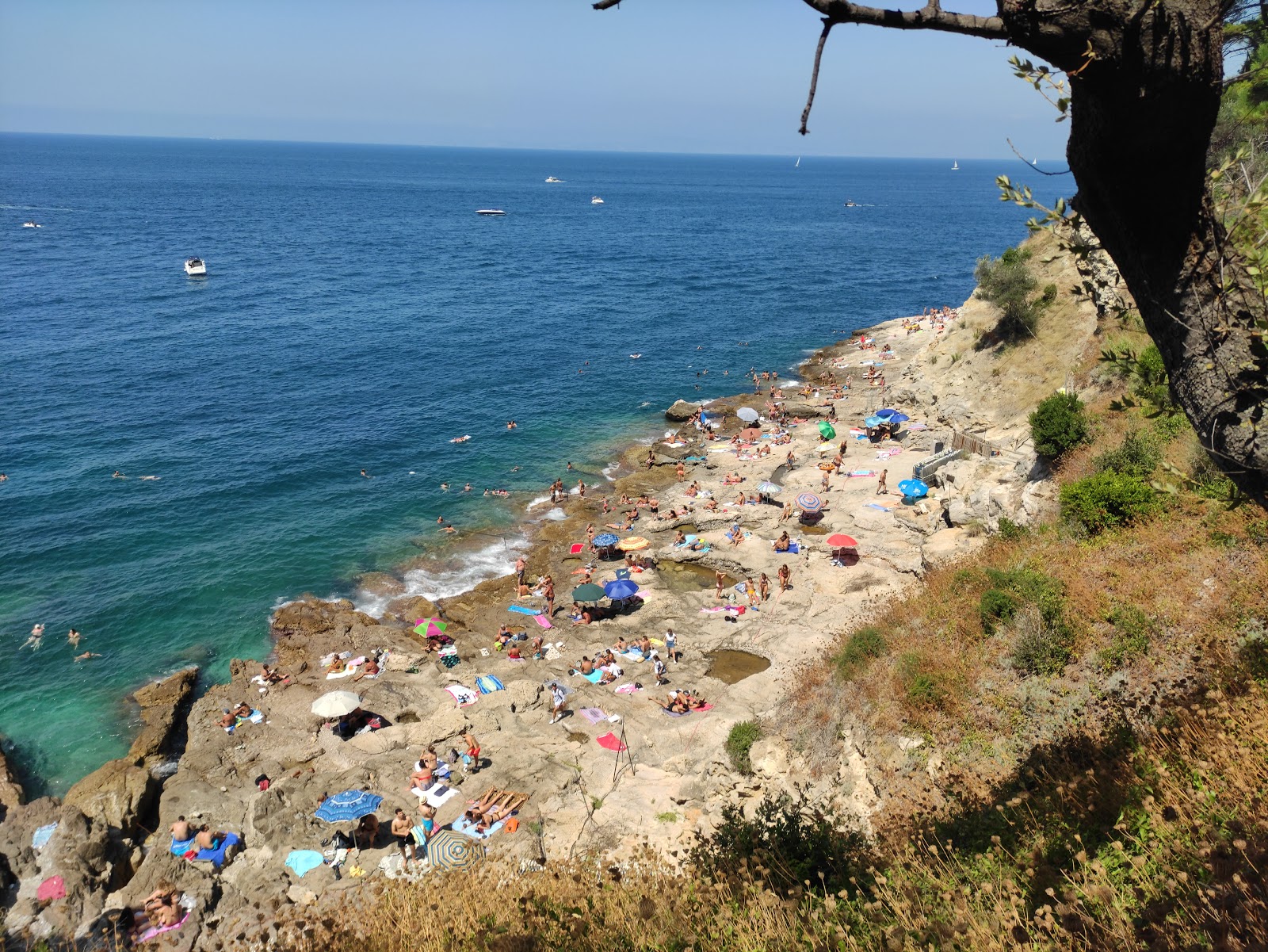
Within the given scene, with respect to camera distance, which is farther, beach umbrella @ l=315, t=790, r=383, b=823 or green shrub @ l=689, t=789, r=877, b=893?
beach umbrella @ l=315, t=790, r=383, b=823

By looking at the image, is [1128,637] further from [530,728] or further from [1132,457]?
[530,728]

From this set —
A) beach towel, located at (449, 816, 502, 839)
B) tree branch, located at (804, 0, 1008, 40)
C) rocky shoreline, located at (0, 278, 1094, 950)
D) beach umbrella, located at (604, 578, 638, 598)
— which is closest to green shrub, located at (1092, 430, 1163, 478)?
rocky shoreline, located at (0, 278, 1094, 950)

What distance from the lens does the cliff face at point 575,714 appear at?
15.3 m

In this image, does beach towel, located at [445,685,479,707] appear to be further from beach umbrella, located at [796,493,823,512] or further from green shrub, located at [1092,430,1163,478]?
green shrub, located at [1092,430,1163,478]

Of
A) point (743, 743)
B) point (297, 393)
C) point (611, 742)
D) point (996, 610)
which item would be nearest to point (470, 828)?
point (611, 742)

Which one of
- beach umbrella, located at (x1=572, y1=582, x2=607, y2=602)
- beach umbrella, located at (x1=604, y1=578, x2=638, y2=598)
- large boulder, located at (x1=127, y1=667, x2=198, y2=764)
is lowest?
large boulder, located at (x1=127, y1=667, x2=198, y2=764)

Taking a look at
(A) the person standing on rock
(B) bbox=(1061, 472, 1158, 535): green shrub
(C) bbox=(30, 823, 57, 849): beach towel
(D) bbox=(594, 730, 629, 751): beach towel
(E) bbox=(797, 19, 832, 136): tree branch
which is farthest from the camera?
(A) the person standing on rock

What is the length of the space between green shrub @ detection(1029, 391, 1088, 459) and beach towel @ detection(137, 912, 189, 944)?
82.6ft

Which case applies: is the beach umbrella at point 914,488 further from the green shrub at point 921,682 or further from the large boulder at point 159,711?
the large boulder at point 159,711

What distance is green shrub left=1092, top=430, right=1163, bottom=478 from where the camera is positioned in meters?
16.8

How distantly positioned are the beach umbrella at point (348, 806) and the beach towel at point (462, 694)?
4.72m

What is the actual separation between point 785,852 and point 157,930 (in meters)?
14.1

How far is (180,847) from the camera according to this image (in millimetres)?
17156

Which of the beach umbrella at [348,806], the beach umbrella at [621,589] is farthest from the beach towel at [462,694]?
the beach umbrella at [621,589]
